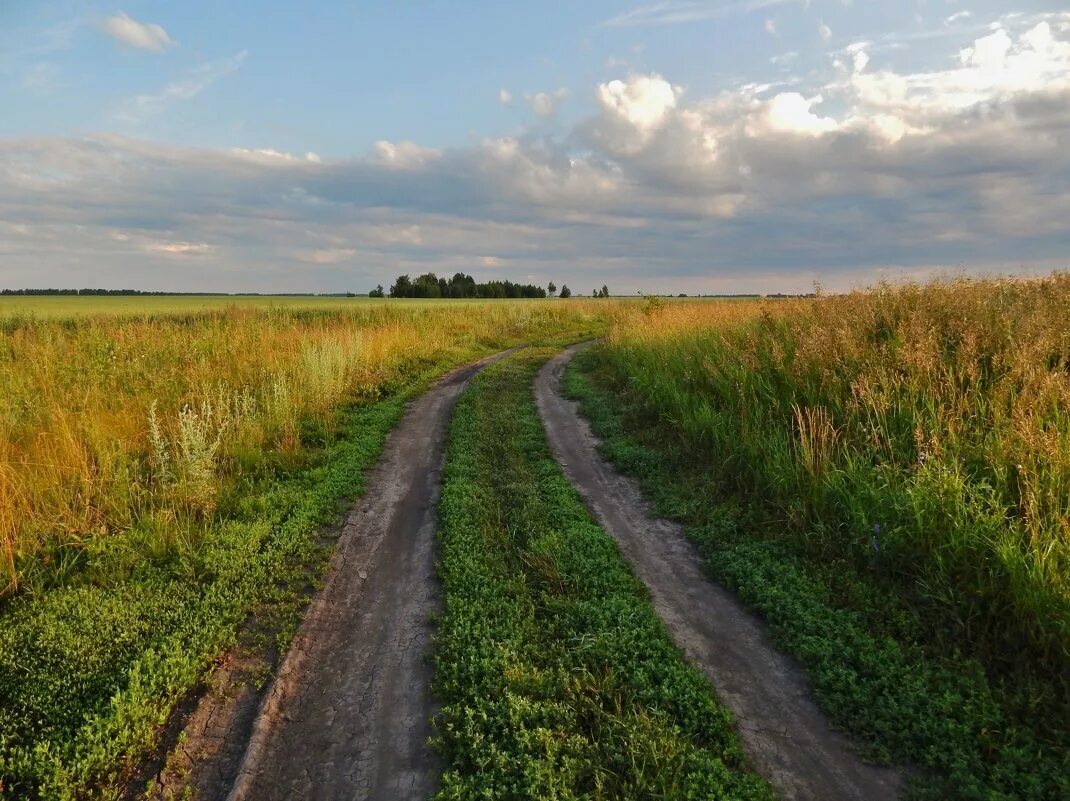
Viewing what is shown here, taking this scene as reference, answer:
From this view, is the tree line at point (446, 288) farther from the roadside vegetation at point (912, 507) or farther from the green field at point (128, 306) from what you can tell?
the roadside vegetation at point (912, 507)

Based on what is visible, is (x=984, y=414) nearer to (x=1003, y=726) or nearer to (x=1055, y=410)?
(x=1055, y=410)

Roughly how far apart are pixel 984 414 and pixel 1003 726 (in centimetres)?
411

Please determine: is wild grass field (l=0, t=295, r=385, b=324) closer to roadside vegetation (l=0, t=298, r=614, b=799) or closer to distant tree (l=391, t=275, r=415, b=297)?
roadside vegetation (l=0, t=298, r=614, b=799)

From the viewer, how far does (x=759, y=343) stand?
1102 cm

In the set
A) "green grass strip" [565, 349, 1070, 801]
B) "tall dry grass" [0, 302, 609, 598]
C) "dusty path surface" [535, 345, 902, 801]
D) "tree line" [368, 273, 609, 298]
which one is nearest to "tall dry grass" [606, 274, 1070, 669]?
"green grass strip" [565, 349, 1070, 801]

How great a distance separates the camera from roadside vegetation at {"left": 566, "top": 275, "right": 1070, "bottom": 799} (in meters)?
3.63

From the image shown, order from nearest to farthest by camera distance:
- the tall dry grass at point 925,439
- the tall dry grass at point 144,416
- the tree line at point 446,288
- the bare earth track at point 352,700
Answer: the bare earth track at point 352,700 → the tall dry grass at point 925,439 → the tall dry grass at point 144,416 → the tree line at point 446,288

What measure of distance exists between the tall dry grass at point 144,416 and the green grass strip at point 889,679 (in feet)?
19.8


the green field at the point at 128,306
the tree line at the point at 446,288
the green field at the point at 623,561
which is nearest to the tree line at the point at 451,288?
the tree line at the point at 446,288

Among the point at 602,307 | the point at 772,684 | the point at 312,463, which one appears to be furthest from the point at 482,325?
the point at 772,684

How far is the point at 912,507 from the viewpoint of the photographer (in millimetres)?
5211

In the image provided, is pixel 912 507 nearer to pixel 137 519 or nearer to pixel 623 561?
pixel 623 561

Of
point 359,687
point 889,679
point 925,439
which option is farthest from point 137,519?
point 925,439

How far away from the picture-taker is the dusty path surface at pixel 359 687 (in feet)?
11.0
